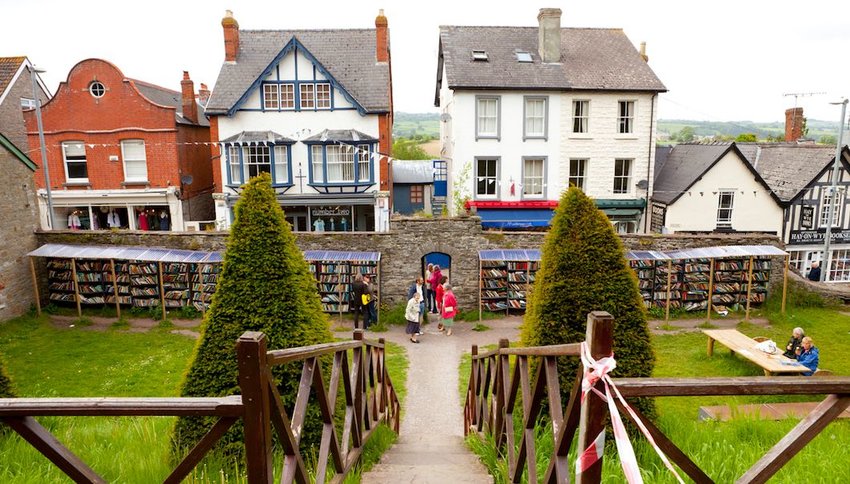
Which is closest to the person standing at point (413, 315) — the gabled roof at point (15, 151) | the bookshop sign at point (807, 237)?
the gabled roof at point (15, 151)

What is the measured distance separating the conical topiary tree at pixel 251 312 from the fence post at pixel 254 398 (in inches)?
115

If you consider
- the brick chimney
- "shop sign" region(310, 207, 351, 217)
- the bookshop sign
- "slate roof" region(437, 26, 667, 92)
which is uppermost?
"slate roof" region(437, 26, 667, 92)

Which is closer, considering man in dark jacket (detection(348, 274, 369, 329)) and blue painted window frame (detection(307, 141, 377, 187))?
man in dark jacket (detection(348, 274, 369, 329))

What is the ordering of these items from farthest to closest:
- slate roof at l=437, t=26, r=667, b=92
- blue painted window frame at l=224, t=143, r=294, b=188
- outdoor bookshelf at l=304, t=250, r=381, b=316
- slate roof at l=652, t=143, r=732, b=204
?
slate roof at l=652, t=143, r=732, b=204 → slate roof at l=437, t=26, r=667, b=92 → blue painted window frame at l=224, t=143, r=294, b=188 → outdoor bookshelf at l=304, t=250, r=381, b=316

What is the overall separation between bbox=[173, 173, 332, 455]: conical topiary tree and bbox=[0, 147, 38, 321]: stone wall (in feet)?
45.4

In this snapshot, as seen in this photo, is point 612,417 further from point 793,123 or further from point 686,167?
point 793,123

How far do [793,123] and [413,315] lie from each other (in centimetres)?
2909

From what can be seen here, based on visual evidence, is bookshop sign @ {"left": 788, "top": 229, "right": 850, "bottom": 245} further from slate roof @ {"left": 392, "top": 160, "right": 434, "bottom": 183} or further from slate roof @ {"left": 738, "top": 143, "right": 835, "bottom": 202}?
slate roof @ {"left": 392, "top": 160, "right": 434, "bottom": 183}

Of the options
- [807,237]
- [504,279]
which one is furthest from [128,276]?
[807,237]

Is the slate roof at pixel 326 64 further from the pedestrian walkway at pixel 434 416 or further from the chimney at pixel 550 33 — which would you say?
the pedestrian walkway at pixel 434 416

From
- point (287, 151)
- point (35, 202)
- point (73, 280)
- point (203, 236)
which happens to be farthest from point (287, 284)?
point (287, 151)

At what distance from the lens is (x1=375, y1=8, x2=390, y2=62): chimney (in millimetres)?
23453

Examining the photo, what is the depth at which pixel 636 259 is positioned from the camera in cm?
1647

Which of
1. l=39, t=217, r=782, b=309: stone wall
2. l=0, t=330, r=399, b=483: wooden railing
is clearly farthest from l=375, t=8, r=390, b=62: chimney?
l=0, t=330, r=399, b=483: wooden railing
